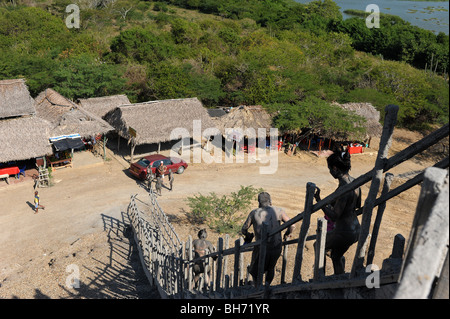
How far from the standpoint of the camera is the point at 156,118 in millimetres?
20391

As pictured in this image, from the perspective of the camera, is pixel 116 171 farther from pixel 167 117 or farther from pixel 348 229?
pixel 348 229

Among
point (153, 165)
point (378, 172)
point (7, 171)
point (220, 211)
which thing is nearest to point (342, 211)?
point (378, 172)

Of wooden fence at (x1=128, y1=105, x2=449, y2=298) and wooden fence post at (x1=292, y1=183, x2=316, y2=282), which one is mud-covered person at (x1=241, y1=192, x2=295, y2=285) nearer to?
wooden fence at (x1=128, y1=105, x2=449, y2=298)

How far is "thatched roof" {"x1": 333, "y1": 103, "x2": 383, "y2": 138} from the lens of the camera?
23431mm

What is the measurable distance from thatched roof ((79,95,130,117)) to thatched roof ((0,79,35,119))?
11.4ft

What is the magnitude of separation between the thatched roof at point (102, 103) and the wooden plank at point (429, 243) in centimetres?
2121

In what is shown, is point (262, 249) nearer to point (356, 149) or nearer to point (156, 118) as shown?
point (156, 118)

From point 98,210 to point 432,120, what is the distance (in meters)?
24.9

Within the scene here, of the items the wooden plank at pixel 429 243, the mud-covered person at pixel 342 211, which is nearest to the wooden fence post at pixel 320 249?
the mud-covered person at pixel 342 211

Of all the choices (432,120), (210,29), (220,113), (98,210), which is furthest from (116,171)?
(210,29)

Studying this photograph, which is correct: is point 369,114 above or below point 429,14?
below

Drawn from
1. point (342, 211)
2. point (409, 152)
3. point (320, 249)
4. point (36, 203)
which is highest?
point (409, 152)

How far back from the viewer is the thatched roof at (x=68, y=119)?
1878 centimetres

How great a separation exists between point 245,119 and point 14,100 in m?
11.1
